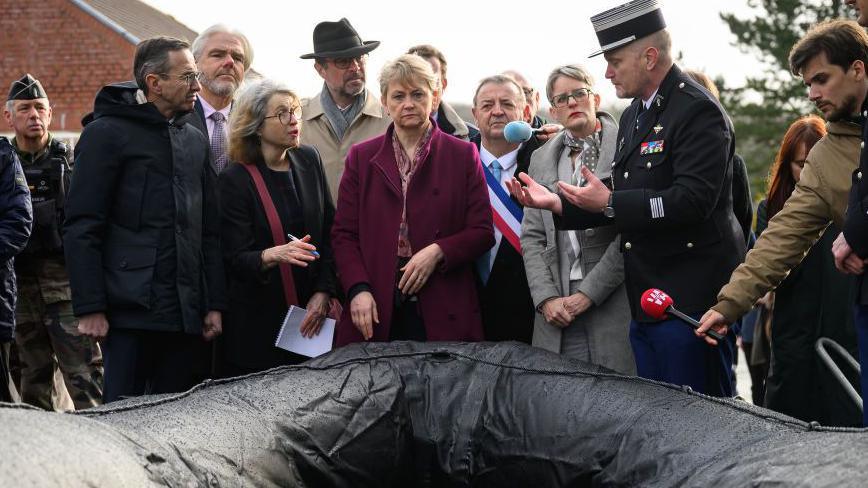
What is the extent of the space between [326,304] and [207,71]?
52.4 inches

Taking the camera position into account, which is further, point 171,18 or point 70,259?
point 171,18

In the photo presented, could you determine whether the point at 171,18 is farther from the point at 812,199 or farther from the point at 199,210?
the point at 812,199

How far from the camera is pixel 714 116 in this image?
13.6 feet

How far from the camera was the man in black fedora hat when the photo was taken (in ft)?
18.9

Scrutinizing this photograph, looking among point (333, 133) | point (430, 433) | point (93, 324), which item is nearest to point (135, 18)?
point (333, 133)

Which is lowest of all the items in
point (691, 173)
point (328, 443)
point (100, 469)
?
point (328, 443)

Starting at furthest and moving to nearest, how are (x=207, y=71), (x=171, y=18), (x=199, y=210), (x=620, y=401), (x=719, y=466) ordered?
(x=171, y=18) < (x=207, y=71) < (x=199, y=210) < (x=620, y=401) < (x=719, y=466)

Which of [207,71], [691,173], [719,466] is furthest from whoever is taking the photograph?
[207,71]

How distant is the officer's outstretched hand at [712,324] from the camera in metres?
3.84

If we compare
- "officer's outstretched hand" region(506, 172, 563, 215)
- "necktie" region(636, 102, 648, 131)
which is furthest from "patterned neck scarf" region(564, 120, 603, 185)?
"officer's outstretched hand" region(506, 172, 563, 215)

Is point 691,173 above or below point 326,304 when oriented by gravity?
above

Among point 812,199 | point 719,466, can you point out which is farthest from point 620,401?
point 812,199

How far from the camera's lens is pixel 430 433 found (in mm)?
4180

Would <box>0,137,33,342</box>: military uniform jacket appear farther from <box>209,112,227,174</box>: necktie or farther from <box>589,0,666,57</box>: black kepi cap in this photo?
<box>589,0,666,57</box>: black kepi cap
